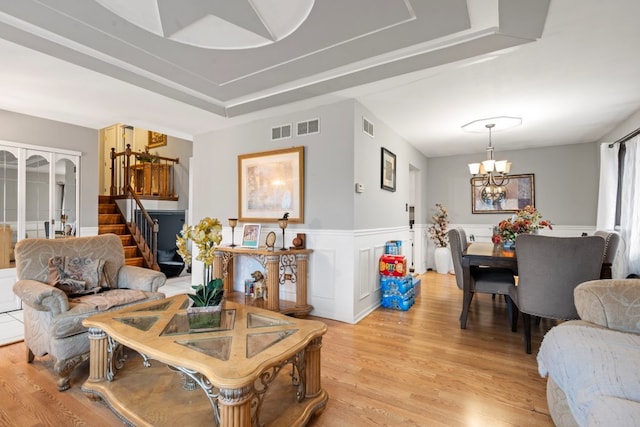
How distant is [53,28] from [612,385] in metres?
3.91

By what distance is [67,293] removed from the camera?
8.11 ft

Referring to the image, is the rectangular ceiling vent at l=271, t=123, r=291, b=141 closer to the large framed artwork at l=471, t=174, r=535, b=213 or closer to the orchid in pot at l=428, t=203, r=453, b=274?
the orchid in pot at l=428, t=203, r=453, b=274

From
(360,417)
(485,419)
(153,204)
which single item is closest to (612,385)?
(485,419)

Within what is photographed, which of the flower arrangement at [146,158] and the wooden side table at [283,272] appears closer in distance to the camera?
the wooden side table at [283,272]

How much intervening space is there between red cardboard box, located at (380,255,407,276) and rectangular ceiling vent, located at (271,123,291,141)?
2.04 metres

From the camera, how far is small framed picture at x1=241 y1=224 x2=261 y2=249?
12.3 ft

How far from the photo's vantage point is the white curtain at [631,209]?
357 centimetres

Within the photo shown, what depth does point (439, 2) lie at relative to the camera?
1986 mm

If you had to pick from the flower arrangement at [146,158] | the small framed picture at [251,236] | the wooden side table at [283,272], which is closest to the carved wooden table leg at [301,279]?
the wooden side table at [283,272]

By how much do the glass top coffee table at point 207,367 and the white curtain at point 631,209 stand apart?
13.5 feet

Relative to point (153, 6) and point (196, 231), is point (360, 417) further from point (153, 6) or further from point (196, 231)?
point (153, 6)

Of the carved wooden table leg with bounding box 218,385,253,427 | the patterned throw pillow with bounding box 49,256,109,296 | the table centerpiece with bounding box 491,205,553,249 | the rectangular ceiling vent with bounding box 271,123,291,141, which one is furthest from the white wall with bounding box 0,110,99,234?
the table centerpiece with bounding box 491,205,553,249

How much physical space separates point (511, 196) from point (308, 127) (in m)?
4.61

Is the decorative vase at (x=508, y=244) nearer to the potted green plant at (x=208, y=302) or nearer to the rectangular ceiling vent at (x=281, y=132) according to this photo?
the rectangular ceiling vent at (x=281, y=132)
